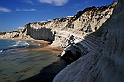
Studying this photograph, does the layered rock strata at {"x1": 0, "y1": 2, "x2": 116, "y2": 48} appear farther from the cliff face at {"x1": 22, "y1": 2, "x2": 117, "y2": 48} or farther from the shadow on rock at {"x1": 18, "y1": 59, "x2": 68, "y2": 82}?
the shadow on rock at {"x1": 18, "y1": 59, "x2": 68, "y2": 82}

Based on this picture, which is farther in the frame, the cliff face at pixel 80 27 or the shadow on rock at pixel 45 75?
the cliff face at pixel 80 27

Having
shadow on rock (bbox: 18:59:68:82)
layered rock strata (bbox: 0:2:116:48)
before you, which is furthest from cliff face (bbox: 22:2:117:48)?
shadow on rock (bbox: 18:59:68:82)

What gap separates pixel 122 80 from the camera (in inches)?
224

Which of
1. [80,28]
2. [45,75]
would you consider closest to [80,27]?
[80,28]

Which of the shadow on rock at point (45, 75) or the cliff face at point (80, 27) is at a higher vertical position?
the cliff face at point (80, 27)

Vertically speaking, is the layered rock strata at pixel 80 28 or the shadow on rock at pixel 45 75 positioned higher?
the layered rock strata at pixel 80 28

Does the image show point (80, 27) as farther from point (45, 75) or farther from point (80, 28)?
point (45, 75)

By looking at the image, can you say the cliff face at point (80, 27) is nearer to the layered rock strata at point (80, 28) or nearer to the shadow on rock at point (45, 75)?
the layered rock strata at point (80, 28)

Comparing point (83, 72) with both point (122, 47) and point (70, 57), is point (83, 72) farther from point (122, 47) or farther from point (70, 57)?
point (70, 57)

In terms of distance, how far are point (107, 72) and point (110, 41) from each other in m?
1.52

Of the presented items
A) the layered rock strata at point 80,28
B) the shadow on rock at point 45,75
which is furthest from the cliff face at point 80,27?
the shadow on rock at point 45,75

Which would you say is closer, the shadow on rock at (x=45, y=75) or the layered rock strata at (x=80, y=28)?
the shadow on rock at (x=45, y=75)

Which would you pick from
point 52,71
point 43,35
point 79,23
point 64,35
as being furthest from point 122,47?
point 43,35

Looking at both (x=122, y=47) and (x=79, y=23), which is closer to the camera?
(x=122, y=47)
